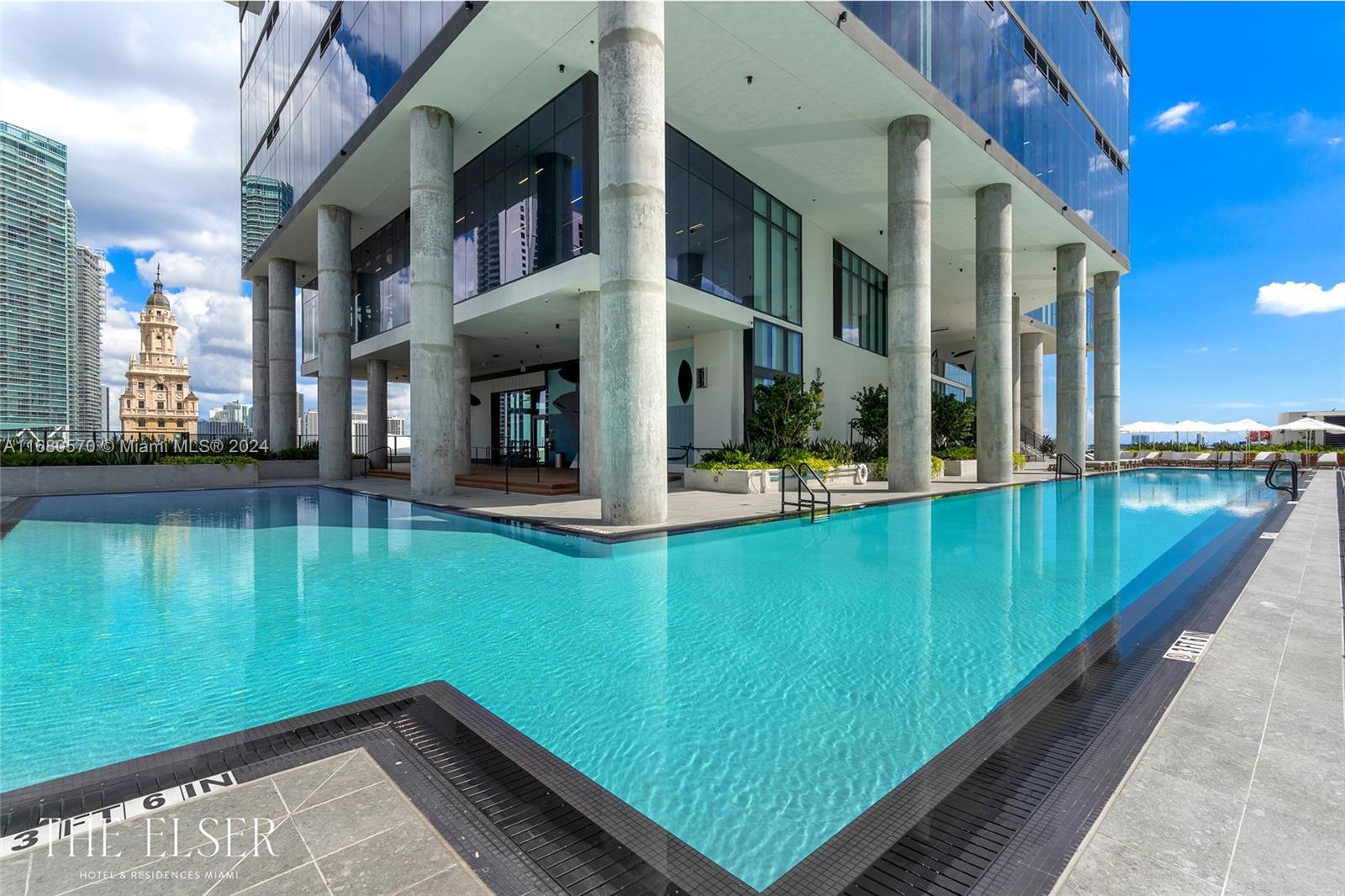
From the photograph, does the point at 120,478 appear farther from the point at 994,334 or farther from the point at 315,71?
the point at 994,334

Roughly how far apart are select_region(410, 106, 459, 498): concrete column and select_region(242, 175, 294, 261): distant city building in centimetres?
1233

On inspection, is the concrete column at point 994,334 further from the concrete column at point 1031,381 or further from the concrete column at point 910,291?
the concrete column at point 1031,381

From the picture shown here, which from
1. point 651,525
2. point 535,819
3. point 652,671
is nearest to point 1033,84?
point 651,525

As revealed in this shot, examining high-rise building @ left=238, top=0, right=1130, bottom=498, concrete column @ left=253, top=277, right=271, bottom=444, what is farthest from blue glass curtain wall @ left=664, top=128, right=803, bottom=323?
concrete column @ left=253, top=277, right=271, bottom=444

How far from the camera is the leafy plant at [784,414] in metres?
18.6

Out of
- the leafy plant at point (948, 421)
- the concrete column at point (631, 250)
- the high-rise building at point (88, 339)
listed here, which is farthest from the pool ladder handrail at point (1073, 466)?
the high-rise building at point (88, 339)

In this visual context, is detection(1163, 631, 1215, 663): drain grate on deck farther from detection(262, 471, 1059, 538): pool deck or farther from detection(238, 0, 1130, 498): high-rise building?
detection(238, 0, 1130, 498): high-rise building

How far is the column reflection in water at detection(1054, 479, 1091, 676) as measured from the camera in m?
5.98

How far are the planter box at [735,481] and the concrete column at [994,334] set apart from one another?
825 centimetres

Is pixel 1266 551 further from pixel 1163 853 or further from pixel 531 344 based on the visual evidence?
pixel 531 344

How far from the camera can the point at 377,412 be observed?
2758 cm

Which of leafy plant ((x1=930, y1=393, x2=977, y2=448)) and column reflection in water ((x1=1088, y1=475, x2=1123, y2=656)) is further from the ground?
leafy plant ((x1=930, y1=393, x2=977, y2=448))

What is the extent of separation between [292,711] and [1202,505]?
18.8 meters

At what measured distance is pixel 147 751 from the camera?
124 inches
